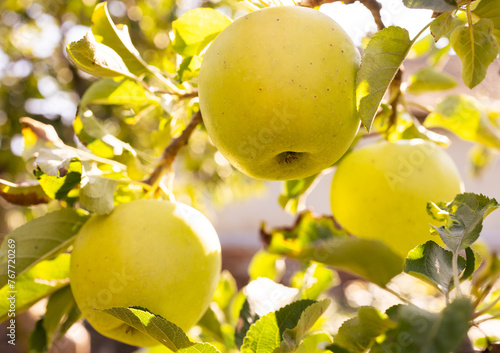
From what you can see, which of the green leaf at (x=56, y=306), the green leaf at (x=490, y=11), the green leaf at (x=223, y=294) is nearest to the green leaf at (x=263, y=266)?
the green leaf at (x=223, y=294)

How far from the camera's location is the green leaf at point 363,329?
0.41 m

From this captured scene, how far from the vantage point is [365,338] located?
0.43 m

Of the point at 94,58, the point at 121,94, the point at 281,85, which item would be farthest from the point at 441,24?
the point at 121,94

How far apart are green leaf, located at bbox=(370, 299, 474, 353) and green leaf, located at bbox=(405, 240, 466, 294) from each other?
0.15 meters

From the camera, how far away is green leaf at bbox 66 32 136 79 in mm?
593

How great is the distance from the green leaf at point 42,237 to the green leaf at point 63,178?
67 millimetres

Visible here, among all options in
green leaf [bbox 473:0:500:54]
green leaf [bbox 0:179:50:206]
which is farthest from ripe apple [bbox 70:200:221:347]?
green leaf [bbox 473:0:500:54]

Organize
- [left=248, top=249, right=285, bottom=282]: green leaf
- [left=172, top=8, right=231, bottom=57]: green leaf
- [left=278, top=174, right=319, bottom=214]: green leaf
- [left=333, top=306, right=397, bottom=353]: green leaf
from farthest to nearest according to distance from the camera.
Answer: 1. [left=248, top=249, right=285, bottom=282]: green leaf
2. [left=278, top=174, right=319, bottom=214]: green leaf
3. [left=172, top=8, right=231, bottom=57]: green leaf
4. [left=333, top=306, right=397, bottom=353]: green leaf

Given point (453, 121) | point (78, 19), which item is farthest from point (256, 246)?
point (453, 121)

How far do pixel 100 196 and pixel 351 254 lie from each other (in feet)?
1.14

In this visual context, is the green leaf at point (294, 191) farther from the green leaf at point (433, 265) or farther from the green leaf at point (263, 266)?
the green leaf at point (433, 265)

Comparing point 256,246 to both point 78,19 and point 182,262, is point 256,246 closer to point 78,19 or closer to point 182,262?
point 78,19

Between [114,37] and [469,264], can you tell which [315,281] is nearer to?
[469,264]

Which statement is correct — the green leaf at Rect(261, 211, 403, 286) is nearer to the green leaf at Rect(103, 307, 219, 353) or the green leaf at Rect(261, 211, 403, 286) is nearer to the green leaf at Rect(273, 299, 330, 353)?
the green leaf at Rect(273, 299, 330, 353)
